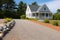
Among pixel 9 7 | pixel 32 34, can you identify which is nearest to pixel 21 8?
pixel 9 7

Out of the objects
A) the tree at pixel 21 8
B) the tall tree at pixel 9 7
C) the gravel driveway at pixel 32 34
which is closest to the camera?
the gravel driveway at pixel 32 34

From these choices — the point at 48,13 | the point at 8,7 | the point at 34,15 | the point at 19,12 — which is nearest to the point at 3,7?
the point at 8,7

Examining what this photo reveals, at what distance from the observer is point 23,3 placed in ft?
285

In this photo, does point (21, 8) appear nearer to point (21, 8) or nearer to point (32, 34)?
point (21, 8)

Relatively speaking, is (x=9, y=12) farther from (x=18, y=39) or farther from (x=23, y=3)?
(x=18, y=39)

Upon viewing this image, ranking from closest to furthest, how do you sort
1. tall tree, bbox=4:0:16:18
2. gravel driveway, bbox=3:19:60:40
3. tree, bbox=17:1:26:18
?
gravel driveway, bbox=3:19:60:40
tall tree, bbox=4:0:16:18
tree, bbox=17:1:26:18

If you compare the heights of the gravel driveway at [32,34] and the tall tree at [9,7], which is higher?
the tall tree at [9,7]

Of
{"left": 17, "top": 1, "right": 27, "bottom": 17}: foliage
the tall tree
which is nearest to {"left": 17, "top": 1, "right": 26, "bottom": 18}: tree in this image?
{"left": 17, "top": 1, "right": 27, "bottom": 17}: foliage

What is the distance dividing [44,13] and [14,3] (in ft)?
54.2

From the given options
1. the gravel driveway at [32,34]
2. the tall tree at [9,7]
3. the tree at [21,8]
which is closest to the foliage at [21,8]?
the tree at [21,8]

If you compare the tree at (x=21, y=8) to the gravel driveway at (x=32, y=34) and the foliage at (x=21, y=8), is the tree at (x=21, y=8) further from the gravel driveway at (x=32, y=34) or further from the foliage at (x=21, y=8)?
the gravel driveway at (x=32, y=34)

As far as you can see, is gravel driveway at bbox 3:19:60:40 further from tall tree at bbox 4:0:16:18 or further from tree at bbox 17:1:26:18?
tree at bbox 17:1:26:18

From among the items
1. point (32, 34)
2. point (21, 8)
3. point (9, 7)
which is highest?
point (9, 7)

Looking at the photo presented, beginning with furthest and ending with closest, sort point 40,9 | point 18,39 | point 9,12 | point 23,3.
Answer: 1. point 23,3
2. point 9,12
3. point 40,9
4. point 18,39
